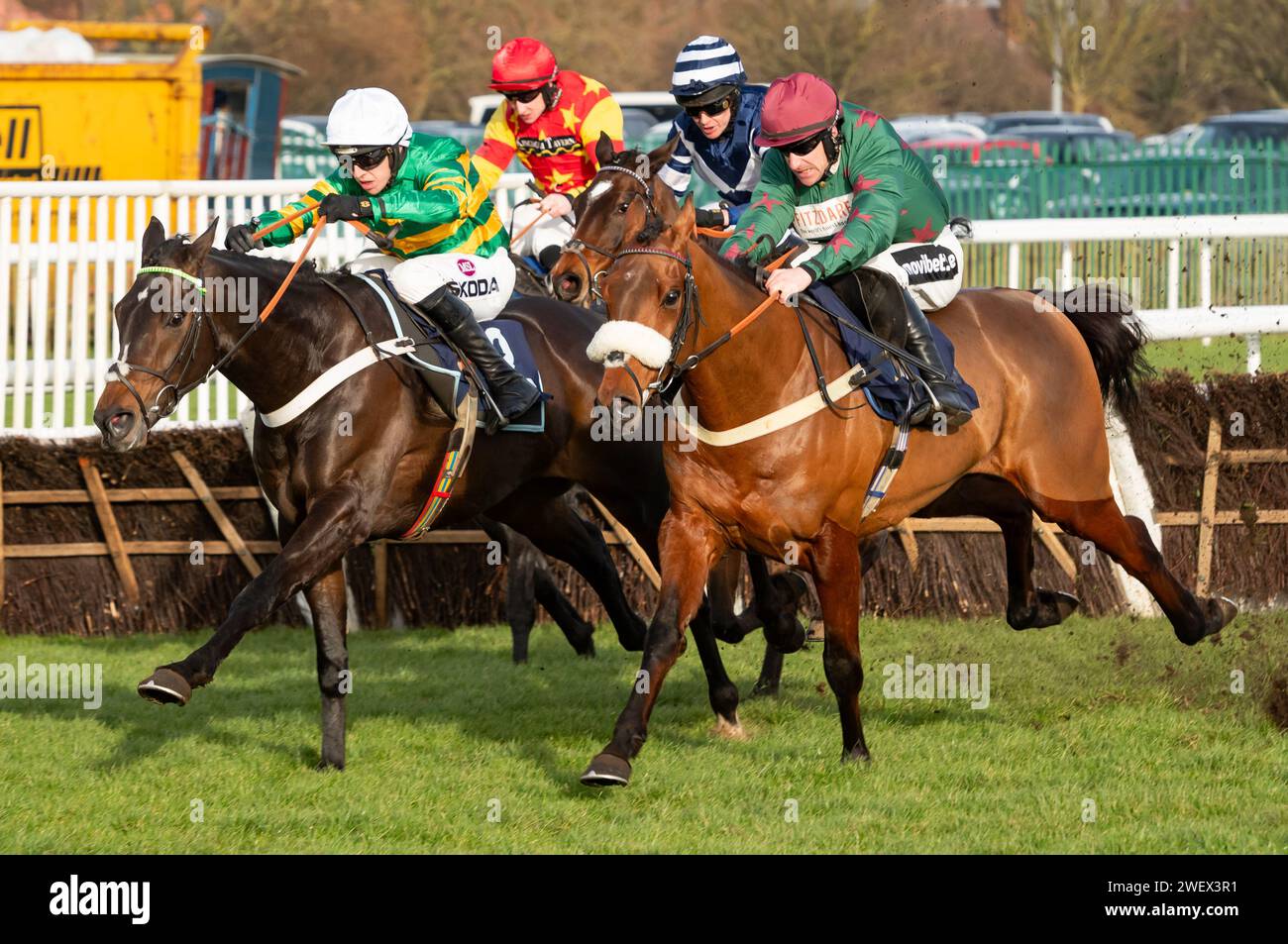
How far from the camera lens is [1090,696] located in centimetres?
752

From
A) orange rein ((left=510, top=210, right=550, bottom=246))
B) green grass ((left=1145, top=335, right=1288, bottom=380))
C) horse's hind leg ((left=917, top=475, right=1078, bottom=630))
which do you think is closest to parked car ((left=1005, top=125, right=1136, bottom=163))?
green grass ((left=1145, top=335, right=1288, bottom=380))

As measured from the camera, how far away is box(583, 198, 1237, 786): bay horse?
18.5ft

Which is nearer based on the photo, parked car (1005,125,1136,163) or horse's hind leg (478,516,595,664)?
horse's hind leg (478,516,595,664)

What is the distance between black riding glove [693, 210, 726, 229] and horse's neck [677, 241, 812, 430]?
2.33 feet

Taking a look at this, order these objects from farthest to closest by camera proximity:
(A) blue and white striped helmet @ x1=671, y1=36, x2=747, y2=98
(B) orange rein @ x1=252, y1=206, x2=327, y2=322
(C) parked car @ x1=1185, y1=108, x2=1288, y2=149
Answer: (C) parked car @ x1=1185, y1=108, x2=1288, y2=149 < (A) blue and white striped helmet @ x1=671, y1=36, x2=747, y2=98 < (B) orange rein @ x1=252, y1=206, x2=327, y2=322

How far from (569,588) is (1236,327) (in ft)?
12.9

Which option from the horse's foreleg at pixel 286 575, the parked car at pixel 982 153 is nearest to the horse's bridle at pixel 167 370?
the horse's foreleg at pixel 286 575

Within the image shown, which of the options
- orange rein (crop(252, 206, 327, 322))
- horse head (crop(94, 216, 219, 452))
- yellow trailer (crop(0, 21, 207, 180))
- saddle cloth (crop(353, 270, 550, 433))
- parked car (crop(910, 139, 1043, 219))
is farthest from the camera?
parked car (crop(910, 139, 1043, 219))

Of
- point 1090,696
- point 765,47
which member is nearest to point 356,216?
point 1090,696

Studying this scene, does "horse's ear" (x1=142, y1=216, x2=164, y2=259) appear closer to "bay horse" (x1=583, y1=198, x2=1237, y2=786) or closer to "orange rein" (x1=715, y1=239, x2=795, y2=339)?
"bay horse" (x1=583, y1=198, x2=1237, y2=786)

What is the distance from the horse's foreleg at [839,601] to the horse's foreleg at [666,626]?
362 mm

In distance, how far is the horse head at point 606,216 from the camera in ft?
17.5

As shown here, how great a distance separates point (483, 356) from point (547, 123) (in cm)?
171

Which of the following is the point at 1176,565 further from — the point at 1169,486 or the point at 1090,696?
the point at 1090,696
